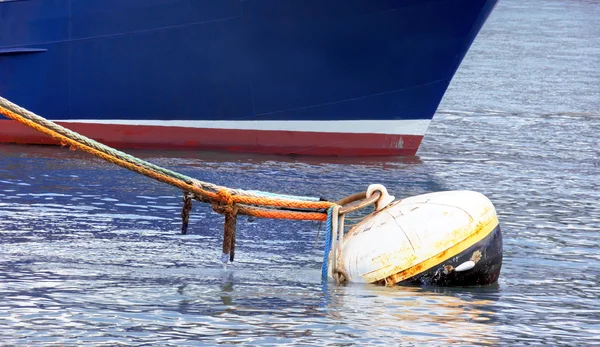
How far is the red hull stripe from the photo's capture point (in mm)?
11781

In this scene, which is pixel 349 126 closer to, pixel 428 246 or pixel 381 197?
pixel 381 197

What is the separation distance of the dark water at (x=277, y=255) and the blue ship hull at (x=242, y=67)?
0.44 metres

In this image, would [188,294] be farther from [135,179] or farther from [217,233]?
[135,179]

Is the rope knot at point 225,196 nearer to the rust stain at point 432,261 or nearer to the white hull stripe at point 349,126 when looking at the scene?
the rust stain at point 432,261

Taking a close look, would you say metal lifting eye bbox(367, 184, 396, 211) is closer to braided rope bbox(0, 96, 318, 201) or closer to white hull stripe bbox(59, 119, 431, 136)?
braided rope bbox(0, 96, 318, 201)

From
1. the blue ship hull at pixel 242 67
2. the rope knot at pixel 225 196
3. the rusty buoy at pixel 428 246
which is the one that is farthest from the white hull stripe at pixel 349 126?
the rope knot at pixel 225 196

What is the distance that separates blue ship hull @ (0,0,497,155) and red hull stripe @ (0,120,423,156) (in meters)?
0.01

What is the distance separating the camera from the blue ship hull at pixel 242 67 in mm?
11422

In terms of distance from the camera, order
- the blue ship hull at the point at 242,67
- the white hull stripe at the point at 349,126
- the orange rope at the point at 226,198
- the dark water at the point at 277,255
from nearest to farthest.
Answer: the dark water at the point at 277,255 < the orange rope at the point at 226,198 < the blue ship hull at the point at 242,67 < the white hull stripe at the point at 349,126

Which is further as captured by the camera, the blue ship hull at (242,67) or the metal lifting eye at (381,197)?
the blue ship hull at (242,67)

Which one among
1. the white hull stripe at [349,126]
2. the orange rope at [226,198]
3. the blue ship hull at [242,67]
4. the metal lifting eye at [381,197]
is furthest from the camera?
the white hull stripe at [349,126]

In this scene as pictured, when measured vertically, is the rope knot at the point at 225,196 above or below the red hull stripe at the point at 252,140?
below

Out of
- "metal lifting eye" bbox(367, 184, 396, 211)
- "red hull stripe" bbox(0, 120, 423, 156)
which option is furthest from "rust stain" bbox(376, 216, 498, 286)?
"red hull stripe" bbox(0, 120, 423, 156)

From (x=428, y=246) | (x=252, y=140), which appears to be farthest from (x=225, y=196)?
(x=252, y=140)
